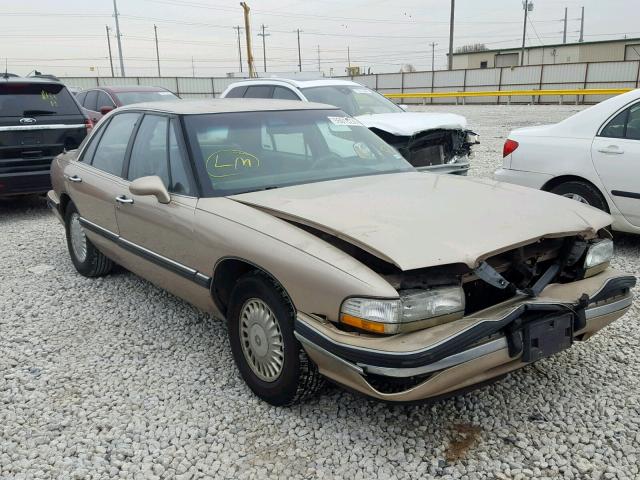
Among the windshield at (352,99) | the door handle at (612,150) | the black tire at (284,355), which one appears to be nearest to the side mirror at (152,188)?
the black tire at (284,355)

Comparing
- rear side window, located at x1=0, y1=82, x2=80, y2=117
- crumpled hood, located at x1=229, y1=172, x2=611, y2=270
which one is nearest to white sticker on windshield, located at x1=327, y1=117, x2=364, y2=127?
crumpled hood, located at x1=229, y1=172, x2=611, y2=270

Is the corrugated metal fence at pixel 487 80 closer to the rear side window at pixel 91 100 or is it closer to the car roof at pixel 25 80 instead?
the rear side window at pixel 91 100

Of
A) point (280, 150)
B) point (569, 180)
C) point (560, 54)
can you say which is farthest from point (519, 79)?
point (280, 150)

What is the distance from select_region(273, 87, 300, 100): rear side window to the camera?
851cm

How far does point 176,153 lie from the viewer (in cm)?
362

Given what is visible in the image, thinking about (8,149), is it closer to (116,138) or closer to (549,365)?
(116,138)

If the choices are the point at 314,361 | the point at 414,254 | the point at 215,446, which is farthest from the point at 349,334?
the point at 215,446

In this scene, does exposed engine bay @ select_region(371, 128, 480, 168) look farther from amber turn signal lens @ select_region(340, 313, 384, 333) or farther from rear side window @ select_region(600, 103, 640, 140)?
amber turn signal lens @ select_region(340, 313, 384, 333)

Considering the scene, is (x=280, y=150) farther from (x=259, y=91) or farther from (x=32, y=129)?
(x=259, y=91)

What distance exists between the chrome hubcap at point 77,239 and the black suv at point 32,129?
255cm

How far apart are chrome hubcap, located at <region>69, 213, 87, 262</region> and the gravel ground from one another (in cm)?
108

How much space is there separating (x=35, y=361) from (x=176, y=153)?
1612mm

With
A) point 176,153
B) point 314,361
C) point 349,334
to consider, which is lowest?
point 314,361

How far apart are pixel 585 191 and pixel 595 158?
1.06 feet
